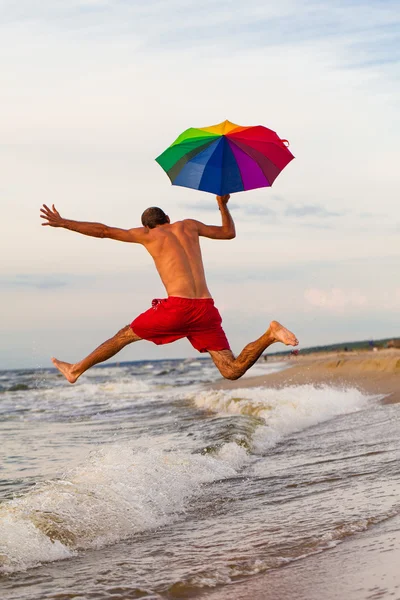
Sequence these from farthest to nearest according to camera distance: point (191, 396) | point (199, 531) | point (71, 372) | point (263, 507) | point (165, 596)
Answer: point (191, 396), point (71, 372), point (263, 507), point (199, 531), point (165, 596)

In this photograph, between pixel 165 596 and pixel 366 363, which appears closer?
pixel 165 596

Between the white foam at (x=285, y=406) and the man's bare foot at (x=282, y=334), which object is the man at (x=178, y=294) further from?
the white foam at (x=285, y=406)

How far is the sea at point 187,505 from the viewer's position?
17.4ft

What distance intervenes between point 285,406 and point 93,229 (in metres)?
10.2

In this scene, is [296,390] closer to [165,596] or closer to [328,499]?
[328,499]

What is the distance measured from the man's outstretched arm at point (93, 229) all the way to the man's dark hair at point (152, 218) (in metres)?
0.07

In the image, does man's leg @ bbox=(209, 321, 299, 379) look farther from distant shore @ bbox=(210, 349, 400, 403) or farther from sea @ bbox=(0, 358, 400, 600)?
distant shore @ bbox=(210, 349, 400, 403)

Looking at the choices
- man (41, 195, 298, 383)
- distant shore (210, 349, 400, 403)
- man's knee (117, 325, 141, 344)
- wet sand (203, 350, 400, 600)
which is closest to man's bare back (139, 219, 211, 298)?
man (41, 195, 298, 383)

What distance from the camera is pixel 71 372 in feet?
25.9

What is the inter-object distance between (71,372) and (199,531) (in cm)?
222

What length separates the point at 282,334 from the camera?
6.92 meters

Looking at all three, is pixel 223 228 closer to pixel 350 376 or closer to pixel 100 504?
pixel 100 504

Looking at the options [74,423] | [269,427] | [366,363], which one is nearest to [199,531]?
[269,427]

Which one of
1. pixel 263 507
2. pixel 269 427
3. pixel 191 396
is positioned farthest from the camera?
pixel 191 396
